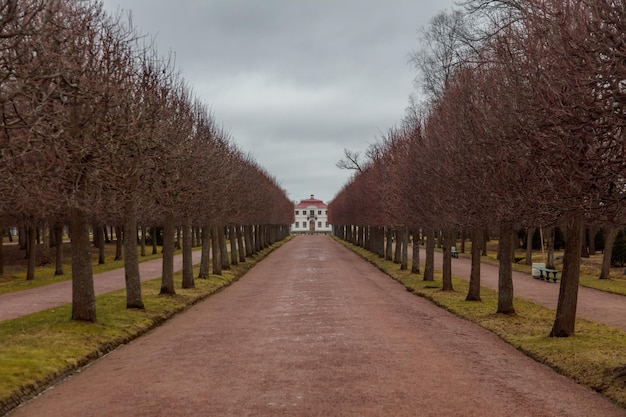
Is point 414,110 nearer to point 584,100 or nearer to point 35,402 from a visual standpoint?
point 584,100

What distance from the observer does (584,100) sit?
31.5 feet

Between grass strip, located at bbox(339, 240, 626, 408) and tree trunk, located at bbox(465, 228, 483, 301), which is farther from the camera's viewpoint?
tree trunk, located at bbox(465, 228, 483, 301)

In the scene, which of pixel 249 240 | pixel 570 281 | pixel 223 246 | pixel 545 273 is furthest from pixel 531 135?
pixel 249 240

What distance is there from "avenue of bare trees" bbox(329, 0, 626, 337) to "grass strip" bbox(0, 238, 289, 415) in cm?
968

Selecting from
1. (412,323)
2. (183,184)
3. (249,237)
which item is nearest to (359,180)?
(249,237)

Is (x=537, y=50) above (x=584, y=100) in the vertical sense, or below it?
above

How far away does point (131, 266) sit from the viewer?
20.7 metres

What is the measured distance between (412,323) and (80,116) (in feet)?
35.1

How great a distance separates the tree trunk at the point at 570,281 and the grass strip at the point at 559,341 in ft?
1.16

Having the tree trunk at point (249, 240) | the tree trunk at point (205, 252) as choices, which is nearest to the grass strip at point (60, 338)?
the tree trunk at point (205, 252)

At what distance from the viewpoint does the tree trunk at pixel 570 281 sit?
1484cm

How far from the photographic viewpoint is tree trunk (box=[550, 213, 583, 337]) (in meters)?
14.8

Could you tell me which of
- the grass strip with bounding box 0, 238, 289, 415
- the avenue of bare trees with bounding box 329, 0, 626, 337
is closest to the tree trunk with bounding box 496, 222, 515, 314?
the avenue of bare trees with bounding box 329, 0, 626, 337

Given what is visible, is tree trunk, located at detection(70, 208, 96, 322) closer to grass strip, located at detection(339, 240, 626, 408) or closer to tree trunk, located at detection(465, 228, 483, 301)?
grass strip, located at detection(339, 240, 626, 408)
